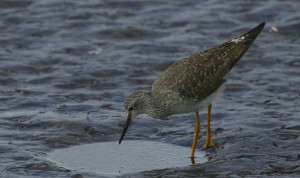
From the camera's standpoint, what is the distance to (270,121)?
11.3m

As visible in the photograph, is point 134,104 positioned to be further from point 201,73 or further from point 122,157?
point 201,73

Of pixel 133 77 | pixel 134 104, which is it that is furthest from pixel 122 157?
pixel 133 77

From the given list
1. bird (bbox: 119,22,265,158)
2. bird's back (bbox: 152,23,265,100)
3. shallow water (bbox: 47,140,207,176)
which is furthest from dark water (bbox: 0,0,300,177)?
bird's back (bbox: 152,23,265,100)

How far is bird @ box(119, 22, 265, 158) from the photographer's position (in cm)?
1027

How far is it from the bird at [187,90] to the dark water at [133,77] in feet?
2.10

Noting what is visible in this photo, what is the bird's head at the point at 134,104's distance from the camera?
10.2 meters

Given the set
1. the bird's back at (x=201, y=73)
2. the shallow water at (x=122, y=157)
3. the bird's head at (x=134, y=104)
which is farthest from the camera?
the bird's back at (x=201, y=73)

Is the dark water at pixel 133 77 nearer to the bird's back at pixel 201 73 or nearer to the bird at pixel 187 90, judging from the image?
the bird at pixel 187 90

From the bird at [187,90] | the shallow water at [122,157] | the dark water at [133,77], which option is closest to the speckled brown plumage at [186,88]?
the bird at [187,90]

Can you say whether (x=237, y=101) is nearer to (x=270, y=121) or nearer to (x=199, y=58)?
(x=270, y=121)

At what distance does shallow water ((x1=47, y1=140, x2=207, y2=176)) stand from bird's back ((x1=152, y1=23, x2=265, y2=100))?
79cm

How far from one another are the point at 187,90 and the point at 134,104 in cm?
72

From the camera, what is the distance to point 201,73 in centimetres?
1052

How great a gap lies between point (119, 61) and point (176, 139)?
3.40 metres
